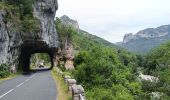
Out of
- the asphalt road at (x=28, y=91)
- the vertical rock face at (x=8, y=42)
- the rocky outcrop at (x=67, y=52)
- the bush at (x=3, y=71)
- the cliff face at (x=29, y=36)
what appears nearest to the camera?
the asphalt road at (x=28, y=91)

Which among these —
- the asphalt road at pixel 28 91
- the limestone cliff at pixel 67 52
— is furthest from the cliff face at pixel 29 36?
the asphalt road at pixel 28 91

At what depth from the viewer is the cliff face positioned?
4334cm

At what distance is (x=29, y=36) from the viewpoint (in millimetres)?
54000

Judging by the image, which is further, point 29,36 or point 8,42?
point 29,36

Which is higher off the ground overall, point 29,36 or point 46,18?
point 46,18

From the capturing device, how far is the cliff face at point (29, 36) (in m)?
43.3

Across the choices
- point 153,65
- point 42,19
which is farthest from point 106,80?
point 153,65

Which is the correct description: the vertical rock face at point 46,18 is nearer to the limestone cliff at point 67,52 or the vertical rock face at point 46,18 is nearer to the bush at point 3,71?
the limestone cliff at point 67,52

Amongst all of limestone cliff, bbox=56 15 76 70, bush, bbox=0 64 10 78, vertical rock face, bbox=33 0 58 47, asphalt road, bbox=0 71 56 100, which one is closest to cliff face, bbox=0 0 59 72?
vertical rock face, bbox=33 0 58 47

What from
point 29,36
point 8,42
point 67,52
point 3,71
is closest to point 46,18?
point 29,36

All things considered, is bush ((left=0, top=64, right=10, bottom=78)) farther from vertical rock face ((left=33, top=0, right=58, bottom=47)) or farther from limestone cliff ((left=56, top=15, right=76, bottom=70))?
limestone cliff ((left=56, top=15, right=76, bottom=70))

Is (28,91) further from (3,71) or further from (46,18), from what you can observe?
(46,18)

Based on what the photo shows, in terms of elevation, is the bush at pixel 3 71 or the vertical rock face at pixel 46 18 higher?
the vertical rock face at pixel 46 18

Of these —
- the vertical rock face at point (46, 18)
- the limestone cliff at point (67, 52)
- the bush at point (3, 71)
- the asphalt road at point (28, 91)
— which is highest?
the vertical rock face at point (46, 18)
